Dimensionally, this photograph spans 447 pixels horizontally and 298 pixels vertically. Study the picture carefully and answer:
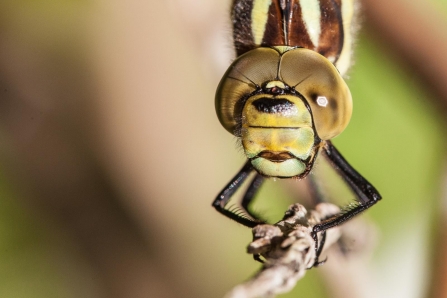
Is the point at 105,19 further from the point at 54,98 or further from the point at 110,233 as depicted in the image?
the point at 110,233

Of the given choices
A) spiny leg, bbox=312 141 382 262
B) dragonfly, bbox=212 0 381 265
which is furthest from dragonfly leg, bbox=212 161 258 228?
spiny leg, bbox=312 141 382 262

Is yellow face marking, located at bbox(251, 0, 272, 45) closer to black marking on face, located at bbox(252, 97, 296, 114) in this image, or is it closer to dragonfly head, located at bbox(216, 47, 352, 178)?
dragonfly head, located at bbox(216, 47, 352, 178)

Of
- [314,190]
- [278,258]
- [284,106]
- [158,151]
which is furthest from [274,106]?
[158,151]

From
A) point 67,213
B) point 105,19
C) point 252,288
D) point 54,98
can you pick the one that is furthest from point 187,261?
point 252,288

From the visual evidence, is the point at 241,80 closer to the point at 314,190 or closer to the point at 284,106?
the point at 284,106

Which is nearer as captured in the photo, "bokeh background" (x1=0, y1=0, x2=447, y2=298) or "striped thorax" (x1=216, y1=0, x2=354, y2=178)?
"striped thorax" (x1=216, y1=0, x2=354, y2=178)

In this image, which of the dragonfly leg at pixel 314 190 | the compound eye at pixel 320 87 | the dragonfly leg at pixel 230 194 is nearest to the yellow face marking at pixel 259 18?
the compound eye at pixel 320 87

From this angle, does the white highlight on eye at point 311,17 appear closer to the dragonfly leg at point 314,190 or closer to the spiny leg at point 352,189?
the spiny leg at point 352,189
